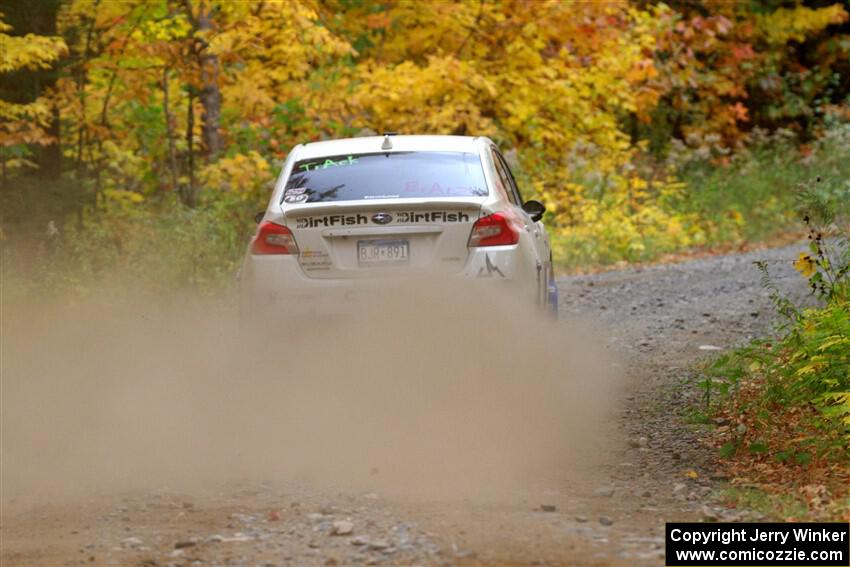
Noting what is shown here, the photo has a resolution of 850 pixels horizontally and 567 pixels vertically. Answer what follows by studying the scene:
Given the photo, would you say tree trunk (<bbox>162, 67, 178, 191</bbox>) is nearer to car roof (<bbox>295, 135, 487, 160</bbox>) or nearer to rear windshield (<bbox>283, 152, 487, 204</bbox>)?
car roof (<bbox>295, 135, 487, 160</bbox>)

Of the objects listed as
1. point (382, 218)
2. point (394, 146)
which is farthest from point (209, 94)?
point (382, 218)

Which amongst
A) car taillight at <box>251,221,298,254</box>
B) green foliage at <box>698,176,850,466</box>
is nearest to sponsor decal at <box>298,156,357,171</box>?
car taillight at <box>251,221,298,254</box>

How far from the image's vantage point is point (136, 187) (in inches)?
819

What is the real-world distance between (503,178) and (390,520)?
4290 mm

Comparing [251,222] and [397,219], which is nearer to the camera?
[397,219]

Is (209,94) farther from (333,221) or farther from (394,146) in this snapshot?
(333,221)

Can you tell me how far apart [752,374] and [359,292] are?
124 inches

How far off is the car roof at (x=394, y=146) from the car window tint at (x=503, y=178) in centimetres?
22

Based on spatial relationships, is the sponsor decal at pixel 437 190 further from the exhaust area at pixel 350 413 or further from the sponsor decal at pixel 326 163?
the exhaust area at pixel 350 413

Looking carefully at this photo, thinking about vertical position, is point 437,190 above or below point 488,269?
above

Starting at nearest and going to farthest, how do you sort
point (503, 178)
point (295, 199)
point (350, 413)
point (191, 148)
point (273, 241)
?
point (350, 413) < point (273, 241) < point (295, 199) < point (503, 178) < point (191, 148)

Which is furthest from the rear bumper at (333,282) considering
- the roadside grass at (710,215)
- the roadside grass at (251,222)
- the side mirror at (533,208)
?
the roadside grass at (710,215)

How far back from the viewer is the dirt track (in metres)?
5.54

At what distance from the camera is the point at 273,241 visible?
8695mm
